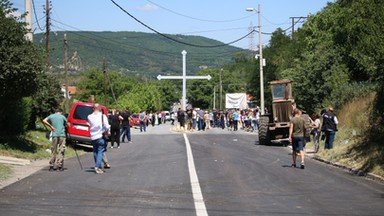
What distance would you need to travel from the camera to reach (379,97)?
18734mm

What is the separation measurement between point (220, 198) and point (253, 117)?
33.7 m

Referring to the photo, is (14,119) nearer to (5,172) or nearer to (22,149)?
(22,149)

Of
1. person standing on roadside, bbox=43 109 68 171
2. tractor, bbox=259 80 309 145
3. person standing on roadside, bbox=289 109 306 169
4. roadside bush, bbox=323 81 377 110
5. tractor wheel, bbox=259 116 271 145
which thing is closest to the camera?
person standing on roadside, bbox=43 109 68 171

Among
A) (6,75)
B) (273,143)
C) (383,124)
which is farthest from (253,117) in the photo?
(6,75)

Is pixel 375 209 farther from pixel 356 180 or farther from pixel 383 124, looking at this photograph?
pixel 383 124

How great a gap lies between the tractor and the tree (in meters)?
11.8

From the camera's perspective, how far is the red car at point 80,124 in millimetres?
23578

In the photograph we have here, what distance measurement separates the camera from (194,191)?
38.4ft

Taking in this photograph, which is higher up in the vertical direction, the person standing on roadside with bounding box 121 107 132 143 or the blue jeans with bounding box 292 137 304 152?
the person standing on roadside with bounding box 121 107 132 143

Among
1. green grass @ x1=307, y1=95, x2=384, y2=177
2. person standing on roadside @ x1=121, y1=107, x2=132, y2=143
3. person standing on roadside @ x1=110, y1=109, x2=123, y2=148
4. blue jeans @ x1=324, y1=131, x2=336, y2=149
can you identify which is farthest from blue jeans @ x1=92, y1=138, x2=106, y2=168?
person standing on roadside @ x1=121, y1=107, x2=132, y2=143

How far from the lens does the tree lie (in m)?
18.1

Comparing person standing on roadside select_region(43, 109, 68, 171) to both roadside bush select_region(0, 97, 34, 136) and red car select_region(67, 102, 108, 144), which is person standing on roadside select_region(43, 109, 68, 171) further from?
red car select_region(67, 102, 108, 144)

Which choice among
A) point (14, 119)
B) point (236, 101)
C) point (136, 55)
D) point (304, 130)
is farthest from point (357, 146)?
point (136, 55)

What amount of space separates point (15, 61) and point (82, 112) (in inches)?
246
